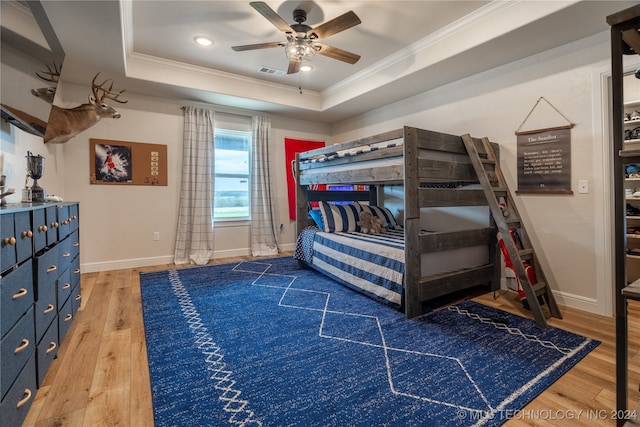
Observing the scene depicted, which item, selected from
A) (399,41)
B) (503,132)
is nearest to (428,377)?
(503,132)

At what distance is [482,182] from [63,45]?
3955 millimetres

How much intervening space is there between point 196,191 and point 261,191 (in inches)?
38.3

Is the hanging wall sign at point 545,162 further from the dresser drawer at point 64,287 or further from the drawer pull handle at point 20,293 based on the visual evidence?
the dresser drawer at point 64,287

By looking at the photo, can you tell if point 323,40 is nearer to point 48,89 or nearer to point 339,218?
point 339,218

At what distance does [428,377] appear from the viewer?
5.14 feet

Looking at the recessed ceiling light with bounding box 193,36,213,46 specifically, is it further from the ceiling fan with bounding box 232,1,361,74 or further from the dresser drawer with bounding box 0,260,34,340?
the dresser drawer with bounding box 0,260,34,340

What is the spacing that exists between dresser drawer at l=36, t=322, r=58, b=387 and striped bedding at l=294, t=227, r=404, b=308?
2194 millimetres

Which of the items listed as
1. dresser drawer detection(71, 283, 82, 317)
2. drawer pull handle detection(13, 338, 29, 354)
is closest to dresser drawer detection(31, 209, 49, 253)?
drawer pull handle detection(13, 338, 29, 354)

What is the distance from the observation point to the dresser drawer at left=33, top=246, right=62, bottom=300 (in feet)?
4.64

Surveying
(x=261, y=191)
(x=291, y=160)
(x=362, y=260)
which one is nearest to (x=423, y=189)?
(x=362, y=260)

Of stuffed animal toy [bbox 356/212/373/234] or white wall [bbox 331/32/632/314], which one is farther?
stuffed animal toy [bbox 356/212/373/234]

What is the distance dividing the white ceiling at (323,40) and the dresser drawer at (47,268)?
1.81 metres

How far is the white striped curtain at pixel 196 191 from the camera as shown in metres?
4.23

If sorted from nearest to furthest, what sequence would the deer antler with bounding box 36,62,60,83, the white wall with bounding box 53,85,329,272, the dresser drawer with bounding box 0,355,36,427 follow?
1. the dresser drawer with bounding box 0,355,36,427
2. the deer antler with bounding box 36,62,60,83
3. the white wall with bounding box 53,85,329,272
